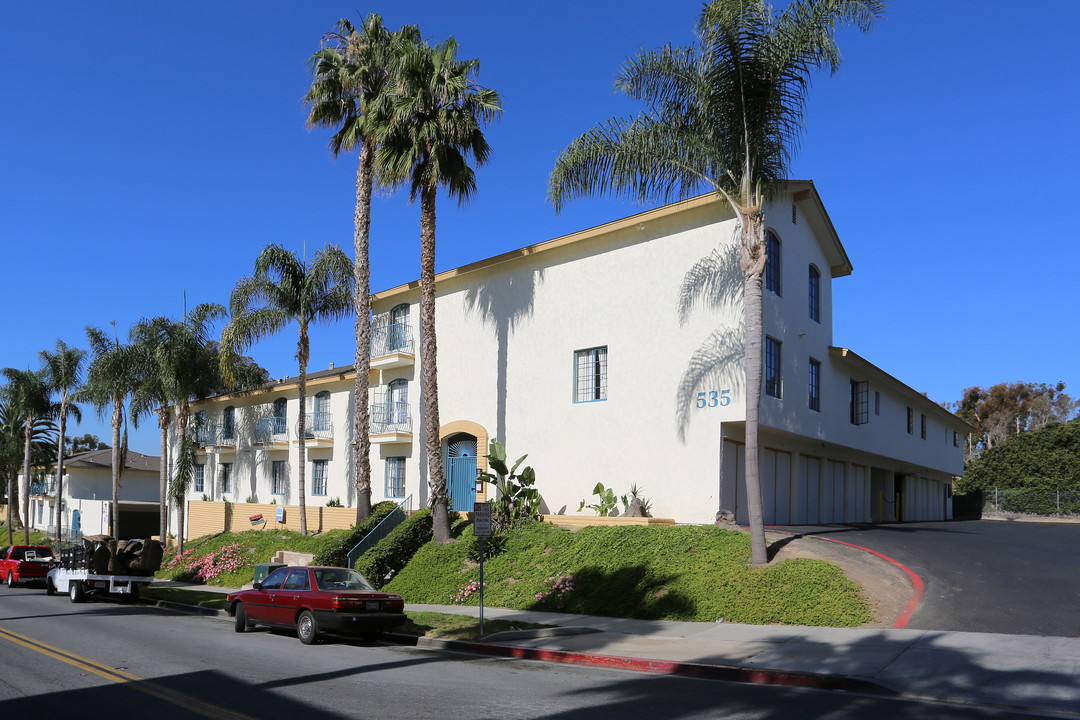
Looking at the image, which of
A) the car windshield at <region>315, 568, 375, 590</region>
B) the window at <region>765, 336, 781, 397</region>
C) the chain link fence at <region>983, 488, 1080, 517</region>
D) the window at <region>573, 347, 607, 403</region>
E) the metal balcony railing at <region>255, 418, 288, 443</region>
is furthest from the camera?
the chain link fence at <region>983, 488, 1080, 517</region>

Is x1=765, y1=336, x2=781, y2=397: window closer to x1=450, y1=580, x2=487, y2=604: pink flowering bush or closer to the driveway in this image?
the driveway

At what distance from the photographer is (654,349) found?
23.0m

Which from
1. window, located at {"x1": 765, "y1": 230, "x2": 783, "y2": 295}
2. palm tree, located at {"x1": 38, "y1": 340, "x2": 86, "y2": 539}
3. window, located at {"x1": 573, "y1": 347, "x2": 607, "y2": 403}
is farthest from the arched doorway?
palm tree, located at {"x1": 38, "y1": 340, "x2": 86, "y2": 539}

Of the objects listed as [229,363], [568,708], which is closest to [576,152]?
[568,708]

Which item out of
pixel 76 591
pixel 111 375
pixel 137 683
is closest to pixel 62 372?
pixel 111 375

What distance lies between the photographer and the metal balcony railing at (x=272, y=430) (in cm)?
3694

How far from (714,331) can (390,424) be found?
1358 cm

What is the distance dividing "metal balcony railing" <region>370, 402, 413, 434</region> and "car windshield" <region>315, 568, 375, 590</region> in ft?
49.1

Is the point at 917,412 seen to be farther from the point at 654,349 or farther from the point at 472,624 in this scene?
the point at 472,624

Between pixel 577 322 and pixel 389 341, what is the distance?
29.8ft

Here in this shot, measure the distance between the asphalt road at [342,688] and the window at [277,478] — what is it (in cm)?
2359

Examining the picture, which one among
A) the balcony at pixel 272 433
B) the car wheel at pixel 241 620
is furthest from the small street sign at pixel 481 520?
the balcony at pixel 272 433

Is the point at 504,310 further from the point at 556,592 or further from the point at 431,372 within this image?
the point at 556,592

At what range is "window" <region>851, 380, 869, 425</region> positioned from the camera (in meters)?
29.4
